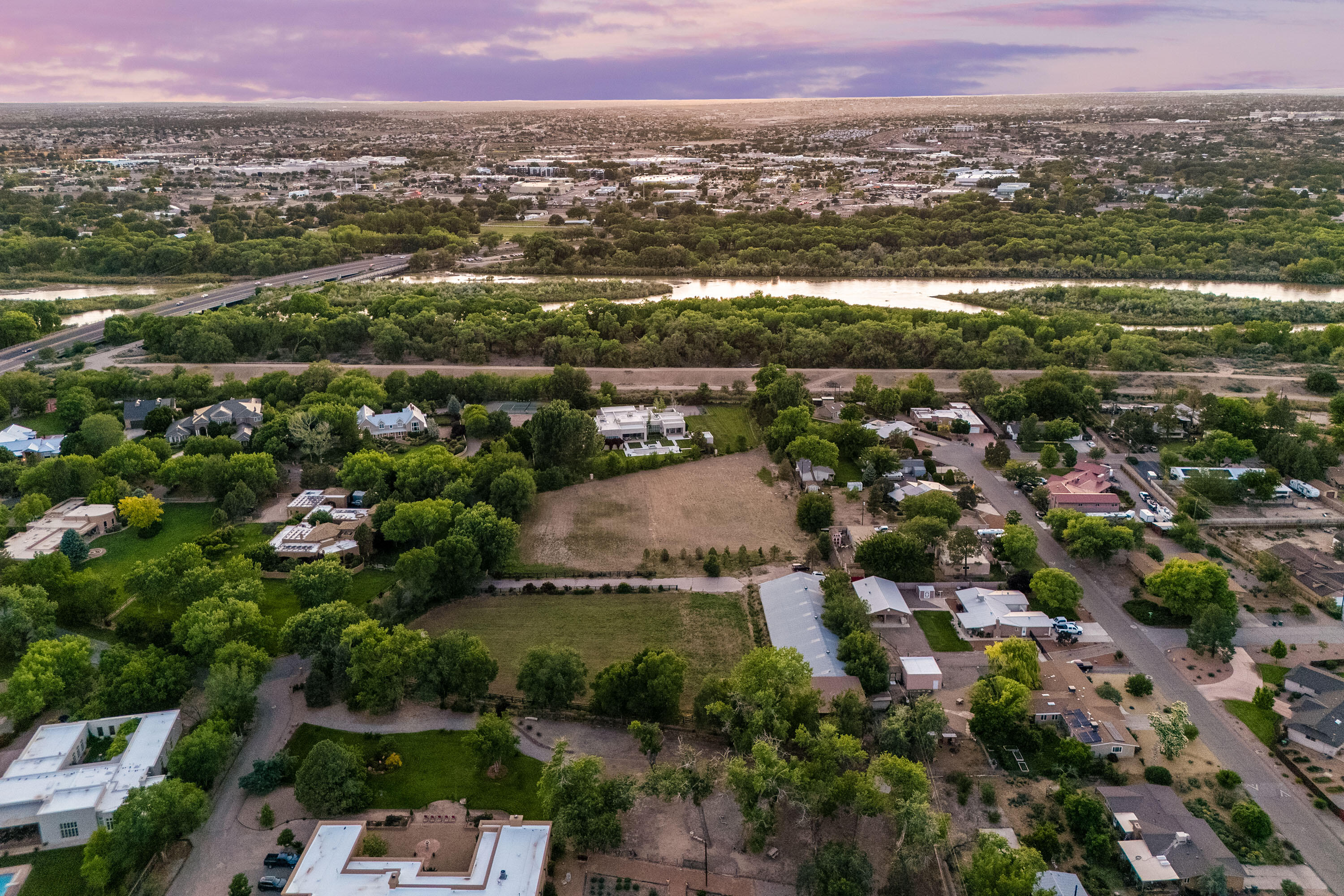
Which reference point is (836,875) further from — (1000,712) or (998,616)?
(998,616)

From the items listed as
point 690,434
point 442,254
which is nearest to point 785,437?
point 690,434

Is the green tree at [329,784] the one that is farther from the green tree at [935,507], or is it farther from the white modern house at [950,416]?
the white modern house at [950,416]

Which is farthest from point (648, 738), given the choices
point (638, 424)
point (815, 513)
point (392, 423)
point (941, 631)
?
point (392, 423)

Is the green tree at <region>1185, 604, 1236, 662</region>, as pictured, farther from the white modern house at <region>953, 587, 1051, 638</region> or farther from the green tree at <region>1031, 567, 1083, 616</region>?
the white modern house at <region>953, 587, 1051, 638</region>

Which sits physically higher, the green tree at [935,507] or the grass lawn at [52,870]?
the green tree at [935,507]

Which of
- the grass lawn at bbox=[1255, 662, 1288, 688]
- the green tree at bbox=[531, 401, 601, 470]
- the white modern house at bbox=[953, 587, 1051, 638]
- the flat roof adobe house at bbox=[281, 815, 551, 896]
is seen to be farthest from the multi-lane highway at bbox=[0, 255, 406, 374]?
the grass lawn at bbox=[1255, 662, 1288, 688]

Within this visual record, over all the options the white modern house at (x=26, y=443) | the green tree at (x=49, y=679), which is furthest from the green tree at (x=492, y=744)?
the white modern house at (x=26, y=443)
